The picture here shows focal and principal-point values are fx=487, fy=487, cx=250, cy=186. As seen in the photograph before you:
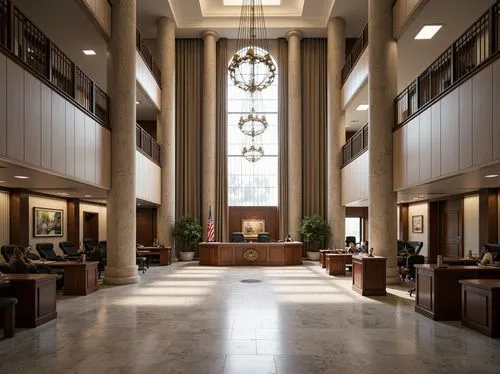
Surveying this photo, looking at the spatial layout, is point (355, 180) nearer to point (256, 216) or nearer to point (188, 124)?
point (256, 216)

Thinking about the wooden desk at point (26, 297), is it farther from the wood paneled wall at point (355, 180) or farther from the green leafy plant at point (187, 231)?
the green leafy plant at point (187, 231)

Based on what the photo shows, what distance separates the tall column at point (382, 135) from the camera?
1316 cm

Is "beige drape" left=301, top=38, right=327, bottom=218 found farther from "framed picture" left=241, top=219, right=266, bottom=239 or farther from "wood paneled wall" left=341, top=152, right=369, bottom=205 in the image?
"wood paneled wall" left=341, top=152, right=369, bottom=205

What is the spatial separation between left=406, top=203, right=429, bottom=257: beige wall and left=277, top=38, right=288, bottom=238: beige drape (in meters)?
5.74

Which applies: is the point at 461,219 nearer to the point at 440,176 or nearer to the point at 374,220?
the point at 374,220

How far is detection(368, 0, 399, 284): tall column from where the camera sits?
1316 cm

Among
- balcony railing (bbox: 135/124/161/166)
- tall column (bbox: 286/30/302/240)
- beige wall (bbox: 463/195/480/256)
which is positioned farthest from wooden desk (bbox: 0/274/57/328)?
tall column (bbox: 286/30/302/240)

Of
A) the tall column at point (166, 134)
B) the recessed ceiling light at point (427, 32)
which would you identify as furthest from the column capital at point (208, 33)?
the recessed ceiling light at point (427, 32)

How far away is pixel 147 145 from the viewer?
62.5 ft

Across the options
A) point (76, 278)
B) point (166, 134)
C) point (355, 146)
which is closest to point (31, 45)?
point (76, 278)

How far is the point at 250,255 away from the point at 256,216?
4.77m

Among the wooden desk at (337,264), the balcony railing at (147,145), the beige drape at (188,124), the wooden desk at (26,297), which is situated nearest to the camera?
the wooden desk at (26,297)

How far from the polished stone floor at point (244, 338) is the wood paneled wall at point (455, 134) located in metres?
2.83

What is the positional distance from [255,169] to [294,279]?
10.6m
